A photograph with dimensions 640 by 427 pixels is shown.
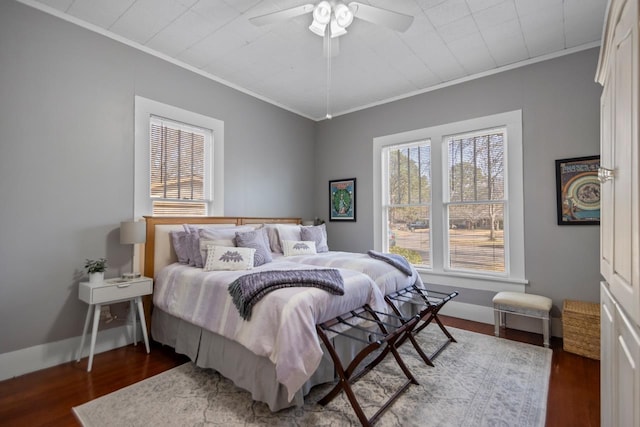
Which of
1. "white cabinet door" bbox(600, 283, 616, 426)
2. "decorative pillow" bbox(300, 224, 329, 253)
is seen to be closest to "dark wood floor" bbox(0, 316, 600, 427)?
"white cabinet door" bbox(600, 283, 616, 426)

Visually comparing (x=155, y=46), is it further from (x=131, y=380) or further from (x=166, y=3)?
(x=131, y=380)

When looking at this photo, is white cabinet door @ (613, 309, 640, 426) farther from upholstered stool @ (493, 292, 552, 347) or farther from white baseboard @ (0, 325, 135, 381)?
white baseboard @ (0, 325, 135, 381)

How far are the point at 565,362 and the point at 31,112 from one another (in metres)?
4.93

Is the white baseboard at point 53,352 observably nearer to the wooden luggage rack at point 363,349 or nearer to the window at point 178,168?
the window at point 178,168

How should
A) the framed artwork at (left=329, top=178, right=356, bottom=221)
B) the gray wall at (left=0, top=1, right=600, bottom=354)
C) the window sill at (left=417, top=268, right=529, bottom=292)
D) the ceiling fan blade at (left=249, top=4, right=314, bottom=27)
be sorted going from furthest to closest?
the framed artwork at (left=329, top=178, right=356, bottom=221) → the window sill at (left=417, top=268, right=529, bottom=292) → the gray wall at (left=0, top=1, right=600, bottom=354) → the ceiling fan blade at (left=249, top=4, right=314, bottom=27)

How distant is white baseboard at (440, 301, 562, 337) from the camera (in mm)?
3219

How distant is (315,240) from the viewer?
4086 millimetres

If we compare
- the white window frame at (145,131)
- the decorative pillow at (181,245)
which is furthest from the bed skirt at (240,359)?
the white window frame at (145,131)

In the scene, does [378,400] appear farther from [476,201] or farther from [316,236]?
[476,201]

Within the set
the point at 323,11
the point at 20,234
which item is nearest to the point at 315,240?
the point at 323,11

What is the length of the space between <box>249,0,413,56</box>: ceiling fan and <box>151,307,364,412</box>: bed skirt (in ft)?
7.58

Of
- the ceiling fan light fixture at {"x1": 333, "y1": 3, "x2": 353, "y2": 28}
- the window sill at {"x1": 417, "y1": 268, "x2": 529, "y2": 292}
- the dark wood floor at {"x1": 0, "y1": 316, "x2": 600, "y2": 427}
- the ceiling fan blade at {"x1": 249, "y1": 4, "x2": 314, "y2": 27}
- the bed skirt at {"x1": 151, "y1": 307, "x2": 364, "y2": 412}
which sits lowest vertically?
the dark wood floor at {"x1": 0, "y1": 316, "x2": 600, "y2": 427}

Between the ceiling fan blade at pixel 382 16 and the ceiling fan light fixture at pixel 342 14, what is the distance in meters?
0.06

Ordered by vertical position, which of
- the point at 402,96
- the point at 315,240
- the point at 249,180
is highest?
the point at 402,96
